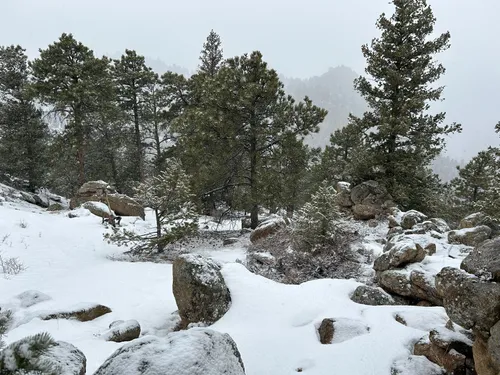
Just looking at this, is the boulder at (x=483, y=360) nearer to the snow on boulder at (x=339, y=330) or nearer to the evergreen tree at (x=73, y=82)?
the snow on boulder at (x=339, y=330)

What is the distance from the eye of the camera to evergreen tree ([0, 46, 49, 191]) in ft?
60.8

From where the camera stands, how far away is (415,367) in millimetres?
3387

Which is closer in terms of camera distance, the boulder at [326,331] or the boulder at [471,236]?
the boulder at [326,331]

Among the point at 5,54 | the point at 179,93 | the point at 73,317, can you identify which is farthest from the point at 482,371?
the point at 5,54

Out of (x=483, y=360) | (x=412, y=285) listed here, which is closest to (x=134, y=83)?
(x=412, y=285)

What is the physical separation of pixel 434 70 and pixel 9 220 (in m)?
17.6

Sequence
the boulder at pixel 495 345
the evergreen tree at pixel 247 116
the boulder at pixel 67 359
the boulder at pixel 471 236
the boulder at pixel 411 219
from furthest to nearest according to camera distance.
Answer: the evergreen tree at pixel 247 116
the boulder at pixel 411 219
the boulder at pixel 471 236
the boulder at pixel 495 345
the boulder at pixel 67 359

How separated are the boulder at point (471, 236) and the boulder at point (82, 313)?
836cm

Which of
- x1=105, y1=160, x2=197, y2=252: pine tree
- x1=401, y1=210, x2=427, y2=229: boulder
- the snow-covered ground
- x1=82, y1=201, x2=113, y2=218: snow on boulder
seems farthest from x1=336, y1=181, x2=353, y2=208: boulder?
x1=82, y1=201, x2=113, y2=218: snow on boulder

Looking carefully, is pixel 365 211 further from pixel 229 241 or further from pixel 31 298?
pixel 31 298

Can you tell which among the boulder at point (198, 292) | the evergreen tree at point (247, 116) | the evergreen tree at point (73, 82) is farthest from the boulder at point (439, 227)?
the evergreen tree at point (73, 82)

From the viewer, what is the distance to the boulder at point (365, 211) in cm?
1386

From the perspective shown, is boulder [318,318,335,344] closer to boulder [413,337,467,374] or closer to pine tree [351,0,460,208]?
boulder [413,337,467,374]

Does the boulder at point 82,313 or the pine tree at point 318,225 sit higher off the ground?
the pine tree at point 318,225
